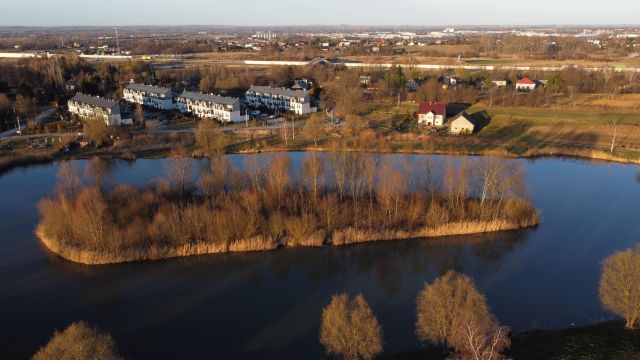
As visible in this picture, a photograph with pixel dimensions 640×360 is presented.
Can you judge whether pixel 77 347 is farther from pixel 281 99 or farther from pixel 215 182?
pixel 281 99

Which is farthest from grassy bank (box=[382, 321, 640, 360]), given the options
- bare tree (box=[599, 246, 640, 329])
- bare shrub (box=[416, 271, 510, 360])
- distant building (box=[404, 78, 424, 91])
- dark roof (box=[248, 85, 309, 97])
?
distant building (box=[404, 78, 424, 91])

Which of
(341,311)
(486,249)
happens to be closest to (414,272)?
(486,249)

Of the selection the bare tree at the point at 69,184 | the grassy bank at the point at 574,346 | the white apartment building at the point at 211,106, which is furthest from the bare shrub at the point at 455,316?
the white apartment building at the point at 211,106

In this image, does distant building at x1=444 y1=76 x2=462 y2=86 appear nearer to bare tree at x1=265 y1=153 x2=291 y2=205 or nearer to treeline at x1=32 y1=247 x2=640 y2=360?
bare tree at x1=265 y1=153 x2=291 y2=205

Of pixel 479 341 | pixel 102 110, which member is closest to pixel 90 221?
pixel 479 341

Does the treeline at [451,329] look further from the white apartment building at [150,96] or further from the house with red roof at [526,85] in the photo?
the house with red roof at [526,85]

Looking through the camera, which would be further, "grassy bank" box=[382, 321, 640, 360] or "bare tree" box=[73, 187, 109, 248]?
"bare tree" box=[73, 187, 109, 248]

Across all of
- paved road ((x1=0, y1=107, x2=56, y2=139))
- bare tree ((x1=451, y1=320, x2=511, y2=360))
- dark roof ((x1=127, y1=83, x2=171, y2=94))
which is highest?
dark roof ((x1=127, y1=83, x2=171, y2=94))
